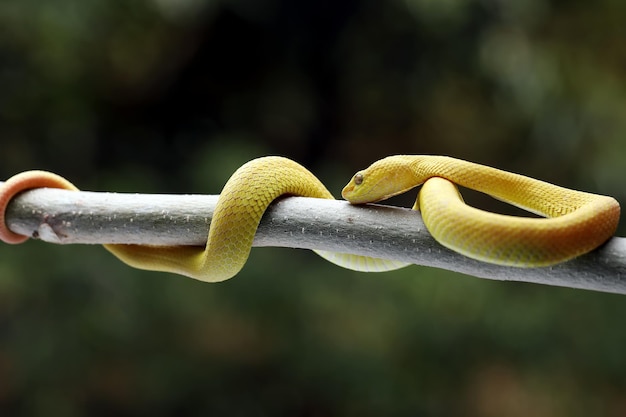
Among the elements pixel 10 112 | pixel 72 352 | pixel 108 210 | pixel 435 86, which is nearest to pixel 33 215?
pixel 108 210

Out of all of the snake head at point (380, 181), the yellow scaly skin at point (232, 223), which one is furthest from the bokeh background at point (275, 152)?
the snake head at point (380, 181)

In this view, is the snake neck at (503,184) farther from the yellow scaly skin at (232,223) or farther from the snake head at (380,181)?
the yellow scaly skin at (232,223)

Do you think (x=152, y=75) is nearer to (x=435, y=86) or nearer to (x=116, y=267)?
(x=116, y=267)

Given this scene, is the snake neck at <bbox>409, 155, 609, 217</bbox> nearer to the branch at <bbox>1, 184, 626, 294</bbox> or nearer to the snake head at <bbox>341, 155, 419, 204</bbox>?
the snake head at <bbox>341, 155, 419, 204</bbox>

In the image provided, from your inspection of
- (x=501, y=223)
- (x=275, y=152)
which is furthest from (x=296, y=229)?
(x=275, y=152)

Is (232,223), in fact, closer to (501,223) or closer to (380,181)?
(380,181)

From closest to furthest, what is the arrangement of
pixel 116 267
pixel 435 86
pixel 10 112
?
pixel 116 267 → pixel 10 112 → pixel 435 86

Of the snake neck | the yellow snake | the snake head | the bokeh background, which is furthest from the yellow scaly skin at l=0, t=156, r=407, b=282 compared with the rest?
the bokeh background
